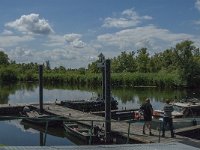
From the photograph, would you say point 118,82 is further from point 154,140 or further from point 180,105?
point 154,140

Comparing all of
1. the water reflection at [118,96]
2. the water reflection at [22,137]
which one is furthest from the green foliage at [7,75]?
the water reflection at [22,137]

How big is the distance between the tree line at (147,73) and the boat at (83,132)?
60820mm

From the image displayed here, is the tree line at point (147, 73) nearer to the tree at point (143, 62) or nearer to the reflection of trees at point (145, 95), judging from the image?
the tree at point (143, 62)

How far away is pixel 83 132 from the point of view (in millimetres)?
25094

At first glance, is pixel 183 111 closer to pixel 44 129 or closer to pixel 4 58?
pixel 44 129

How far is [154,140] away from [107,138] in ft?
12.2

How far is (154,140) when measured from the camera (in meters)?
20.4

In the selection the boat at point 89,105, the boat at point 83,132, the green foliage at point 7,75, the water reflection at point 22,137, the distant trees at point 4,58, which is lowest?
the water reflection at point 22,137

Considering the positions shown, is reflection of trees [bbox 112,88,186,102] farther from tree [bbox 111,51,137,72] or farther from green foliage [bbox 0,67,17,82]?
green foliage [bbox 0,67,17,82]

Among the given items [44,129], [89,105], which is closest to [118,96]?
[89,105]

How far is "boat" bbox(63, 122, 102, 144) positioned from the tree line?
60820 millimetres

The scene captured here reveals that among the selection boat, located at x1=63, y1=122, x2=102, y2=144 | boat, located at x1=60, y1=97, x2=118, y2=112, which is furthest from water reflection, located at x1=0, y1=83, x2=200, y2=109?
boat, located at x1=63, y1=122, x2=102, y2=144

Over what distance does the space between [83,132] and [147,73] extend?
7220 centimetres

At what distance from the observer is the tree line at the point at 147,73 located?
86.5m
